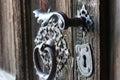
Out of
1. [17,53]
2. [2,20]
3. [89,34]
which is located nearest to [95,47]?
[89,34]

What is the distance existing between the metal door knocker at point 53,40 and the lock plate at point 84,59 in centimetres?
3

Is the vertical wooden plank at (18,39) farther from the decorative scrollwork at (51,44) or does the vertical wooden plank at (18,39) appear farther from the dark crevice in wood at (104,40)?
the dark crevice in wood at (104,40)

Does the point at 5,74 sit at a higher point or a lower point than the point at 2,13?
lower

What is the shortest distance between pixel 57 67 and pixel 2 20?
0.35 metres

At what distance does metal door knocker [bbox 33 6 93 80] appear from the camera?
558mm

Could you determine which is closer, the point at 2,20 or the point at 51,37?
Result: the point at 51,37

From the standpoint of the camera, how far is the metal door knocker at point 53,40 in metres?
0.56

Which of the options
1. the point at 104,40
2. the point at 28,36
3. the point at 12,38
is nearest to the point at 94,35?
the point at 104,40

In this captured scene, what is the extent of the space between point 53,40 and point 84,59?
82 mm

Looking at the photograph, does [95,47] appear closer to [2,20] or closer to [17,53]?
[17,53]

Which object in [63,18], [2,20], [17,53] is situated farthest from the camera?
[2,20]

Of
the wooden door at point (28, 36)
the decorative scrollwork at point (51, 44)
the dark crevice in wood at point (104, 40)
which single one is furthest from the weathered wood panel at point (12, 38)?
the dark crevice in wood at point (104, 40)

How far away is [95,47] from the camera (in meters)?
0.54

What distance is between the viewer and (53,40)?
2.00ft
